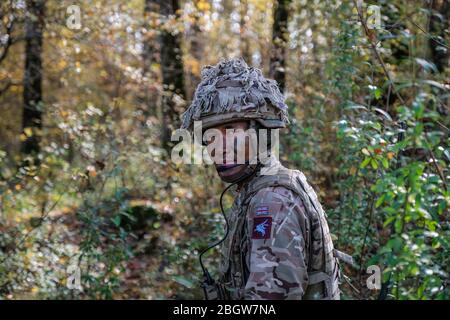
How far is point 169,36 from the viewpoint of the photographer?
934 centimetres

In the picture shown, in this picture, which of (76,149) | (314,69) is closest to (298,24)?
(314,69)

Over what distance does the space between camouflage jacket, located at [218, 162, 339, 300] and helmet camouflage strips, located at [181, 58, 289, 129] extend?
29cm

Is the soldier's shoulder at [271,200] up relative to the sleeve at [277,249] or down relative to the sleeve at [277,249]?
up

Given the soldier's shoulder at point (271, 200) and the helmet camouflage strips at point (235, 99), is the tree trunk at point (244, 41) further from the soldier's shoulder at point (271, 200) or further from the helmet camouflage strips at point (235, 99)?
the soldier's shoulder at point (271, 200)

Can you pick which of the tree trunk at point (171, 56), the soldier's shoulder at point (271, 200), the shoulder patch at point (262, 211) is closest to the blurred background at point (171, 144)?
the tree trunk at point (171, 56)

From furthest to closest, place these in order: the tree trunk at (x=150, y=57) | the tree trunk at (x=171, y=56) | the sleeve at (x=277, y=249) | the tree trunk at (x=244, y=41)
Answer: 1. the tree trunk at (x=171, y=56)
2. the tree trunk at (x=244, y=41)
3. the tree trunk at (x=150, y=57)
4. the sleeve at (x=277, y=249)

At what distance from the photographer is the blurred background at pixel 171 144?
5.46 meters

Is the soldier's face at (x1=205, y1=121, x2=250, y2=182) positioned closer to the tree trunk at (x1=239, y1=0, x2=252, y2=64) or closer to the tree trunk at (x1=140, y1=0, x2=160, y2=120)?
the tree trunk at (x1=140, y1=0, x2=160, y2=120)

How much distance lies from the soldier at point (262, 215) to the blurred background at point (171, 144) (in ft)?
2.30

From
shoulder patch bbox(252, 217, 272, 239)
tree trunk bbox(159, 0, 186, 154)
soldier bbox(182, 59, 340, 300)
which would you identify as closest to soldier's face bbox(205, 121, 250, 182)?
soldier bbox(182, 59, 340, 300)

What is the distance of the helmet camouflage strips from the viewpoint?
2730 millimetres

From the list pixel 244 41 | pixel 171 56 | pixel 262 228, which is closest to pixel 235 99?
pixel 262 228

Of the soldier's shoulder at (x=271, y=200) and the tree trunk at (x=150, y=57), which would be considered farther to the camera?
the tree trunk at (x=150, y=57)
